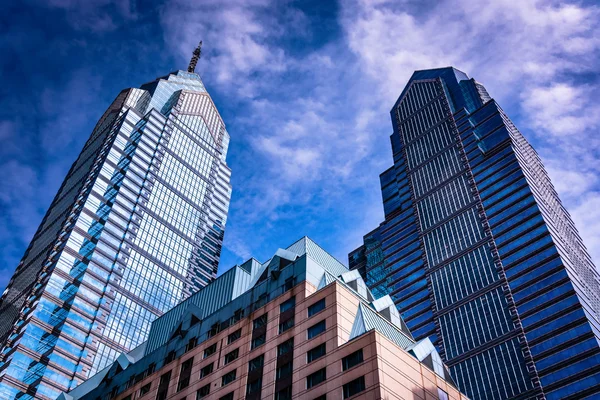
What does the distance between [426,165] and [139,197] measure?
88.8m

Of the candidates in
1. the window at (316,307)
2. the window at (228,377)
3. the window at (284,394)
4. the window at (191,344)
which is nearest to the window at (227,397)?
the window at (228,377)

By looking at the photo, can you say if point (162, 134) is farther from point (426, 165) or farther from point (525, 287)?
point (525, 287)

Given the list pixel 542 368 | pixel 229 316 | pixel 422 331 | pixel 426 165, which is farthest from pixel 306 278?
pixel 426 165

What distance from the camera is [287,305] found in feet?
195

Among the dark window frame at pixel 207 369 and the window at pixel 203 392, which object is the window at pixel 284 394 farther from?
the dark window frame at pixel 207 369

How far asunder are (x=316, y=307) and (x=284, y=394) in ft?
28.3

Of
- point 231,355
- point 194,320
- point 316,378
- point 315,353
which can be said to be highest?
point 194,320

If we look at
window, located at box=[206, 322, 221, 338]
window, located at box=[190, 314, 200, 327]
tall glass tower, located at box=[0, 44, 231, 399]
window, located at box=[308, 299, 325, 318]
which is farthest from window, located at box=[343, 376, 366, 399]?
tall glass tower, located at box=[0, 44, 231, 399]

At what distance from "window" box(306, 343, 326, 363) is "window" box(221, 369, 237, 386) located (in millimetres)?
10303

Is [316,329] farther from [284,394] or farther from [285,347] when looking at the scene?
[284,394]

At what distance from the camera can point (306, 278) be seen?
5966 cm

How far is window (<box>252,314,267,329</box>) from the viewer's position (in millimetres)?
60769

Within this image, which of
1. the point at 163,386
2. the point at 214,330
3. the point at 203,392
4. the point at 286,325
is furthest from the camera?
the point at 163,386

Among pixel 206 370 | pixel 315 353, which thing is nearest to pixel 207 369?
pixel 206 370
